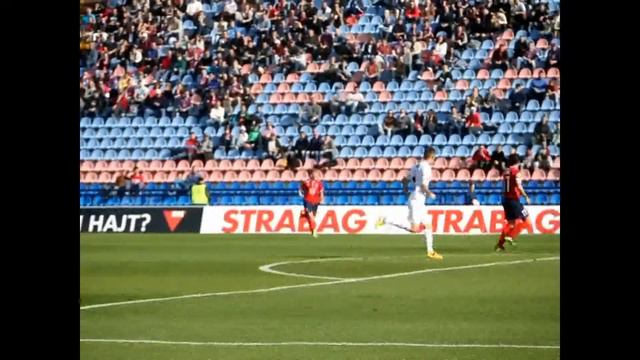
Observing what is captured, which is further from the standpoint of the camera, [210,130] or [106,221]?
[210,130]

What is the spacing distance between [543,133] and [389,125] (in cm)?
529

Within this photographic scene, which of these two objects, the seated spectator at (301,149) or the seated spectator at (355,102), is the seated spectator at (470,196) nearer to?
the seated spectator at (355,102)

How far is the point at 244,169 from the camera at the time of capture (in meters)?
42.4

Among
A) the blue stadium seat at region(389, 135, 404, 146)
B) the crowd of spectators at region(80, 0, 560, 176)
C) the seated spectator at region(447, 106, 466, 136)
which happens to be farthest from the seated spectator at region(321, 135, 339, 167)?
the seated spectator at region(447, 106, 466, 136)

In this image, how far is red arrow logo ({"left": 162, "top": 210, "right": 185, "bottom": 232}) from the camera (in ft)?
128

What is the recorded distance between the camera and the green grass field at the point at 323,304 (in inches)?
396

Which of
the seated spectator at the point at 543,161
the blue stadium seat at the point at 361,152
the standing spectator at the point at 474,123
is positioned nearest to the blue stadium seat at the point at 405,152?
the blue stadium seat at the point at 361,152

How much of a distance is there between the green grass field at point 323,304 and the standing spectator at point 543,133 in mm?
11463

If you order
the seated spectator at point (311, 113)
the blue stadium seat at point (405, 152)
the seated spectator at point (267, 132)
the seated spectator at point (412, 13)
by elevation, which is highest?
the seated spectator at point (412, 13)

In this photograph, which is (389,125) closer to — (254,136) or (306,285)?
(254,136)

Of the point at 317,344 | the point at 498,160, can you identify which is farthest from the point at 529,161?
the point at 317,344
